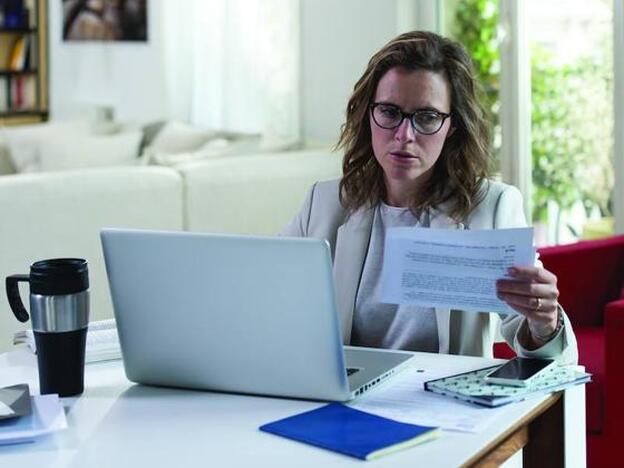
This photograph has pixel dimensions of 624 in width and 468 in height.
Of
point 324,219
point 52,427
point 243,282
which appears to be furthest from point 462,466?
point 324,219

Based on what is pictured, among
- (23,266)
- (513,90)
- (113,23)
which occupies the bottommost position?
(23,266)

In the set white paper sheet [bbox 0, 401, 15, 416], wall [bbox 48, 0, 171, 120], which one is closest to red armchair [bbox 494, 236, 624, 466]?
white paper sheet [bbox 0, 401, 15, 416]

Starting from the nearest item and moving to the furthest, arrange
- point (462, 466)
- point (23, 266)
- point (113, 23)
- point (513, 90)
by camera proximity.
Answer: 1. point (462, 466)
2. point (23, 266)
3. point (513, 90)
4. point (113, 23)

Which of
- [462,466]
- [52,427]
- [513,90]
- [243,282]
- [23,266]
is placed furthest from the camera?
[513,90]

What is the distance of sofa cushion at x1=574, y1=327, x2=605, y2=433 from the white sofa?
167cm

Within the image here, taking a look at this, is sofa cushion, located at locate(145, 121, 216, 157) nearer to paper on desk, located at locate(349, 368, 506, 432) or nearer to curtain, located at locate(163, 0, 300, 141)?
curtain, located at locate(163, 0, 300, 141)

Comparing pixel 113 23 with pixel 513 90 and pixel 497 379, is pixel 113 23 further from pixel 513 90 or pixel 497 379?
pixel 497 379

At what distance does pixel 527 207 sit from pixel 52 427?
10.8 feet

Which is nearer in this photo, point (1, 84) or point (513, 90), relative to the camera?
point (513, 90)

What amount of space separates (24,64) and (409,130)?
5904mm

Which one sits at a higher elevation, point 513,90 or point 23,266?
point 513,90

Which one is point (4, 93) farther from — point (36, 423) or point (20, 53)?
point (36, 423)

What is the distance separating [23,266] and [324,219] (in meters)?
1.86

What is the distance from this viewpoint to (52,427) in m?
1.61
